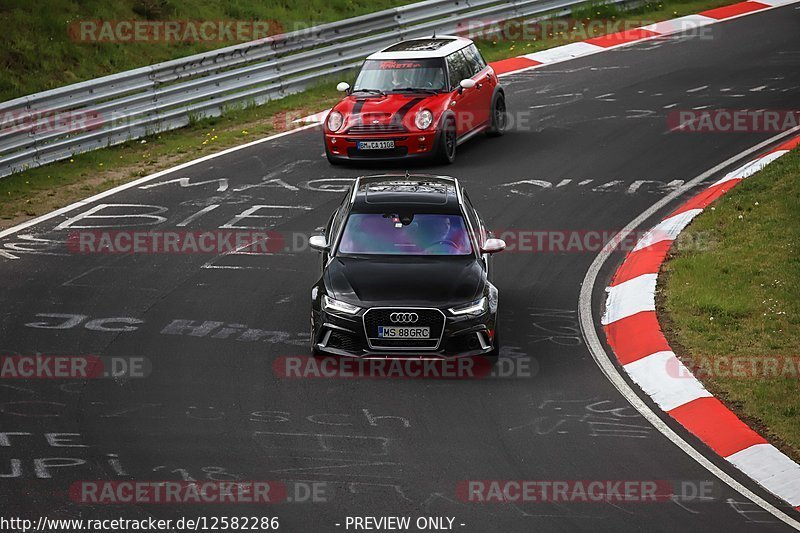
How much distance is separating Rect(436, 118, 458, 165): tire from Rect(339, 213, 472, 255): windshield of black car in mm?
6028

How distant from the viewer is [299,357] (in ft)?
36.8

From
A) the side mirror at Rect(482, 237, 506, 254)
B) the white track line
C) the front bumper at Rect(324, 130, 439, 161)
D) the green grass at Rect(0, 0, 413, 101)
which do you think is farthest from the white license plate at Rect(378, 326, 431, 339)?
the green grass at Rect(0, 0, 413, 101)

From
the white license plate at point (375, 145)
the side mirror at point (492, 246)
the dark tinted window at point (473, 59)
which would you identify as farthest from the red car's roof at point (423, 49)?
the side mirror at point (492, 246)

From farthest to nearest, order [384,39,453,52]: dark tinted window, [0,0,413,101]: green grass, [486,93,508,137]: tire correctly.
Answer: [0,0,413,101]: green grass < [486,93,508,137]: tire < [384,39,453,52]: dark tinted window

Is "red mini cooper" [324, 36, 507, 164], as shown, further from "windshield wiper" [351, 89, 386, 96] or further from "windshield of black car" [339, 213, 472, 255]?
"windshield of black car" [339, 213, 472, 255]

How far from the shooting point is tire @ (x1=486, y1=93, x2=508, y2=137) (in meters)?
19.6

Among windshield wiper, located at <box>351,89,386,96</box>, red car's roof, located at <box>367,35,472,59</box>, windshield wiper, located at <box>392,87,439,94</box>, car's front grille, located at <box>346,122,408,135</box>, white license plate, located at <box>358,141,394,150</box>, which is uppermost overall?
red car's roof, located at <box>367,35,472,59</box>

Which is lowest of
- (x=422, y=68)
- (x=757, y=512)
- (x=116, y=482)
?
(x=757, y=512)

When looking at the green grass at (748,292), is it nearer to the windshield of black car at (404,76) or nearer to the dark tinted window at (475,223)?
the dark tinted window at (475,223)

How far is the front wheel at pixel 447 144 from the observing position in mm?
17797

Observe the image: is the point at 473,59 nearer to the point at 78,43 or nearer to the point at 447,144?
the point at 447,144

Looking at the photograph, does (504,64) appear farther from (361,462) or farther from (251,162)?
(361,462)

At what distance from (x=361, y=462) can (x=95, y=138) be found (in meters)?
11.6

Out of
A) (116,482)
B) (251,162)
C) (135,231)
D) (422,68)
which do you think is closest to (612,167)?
(422,68)
